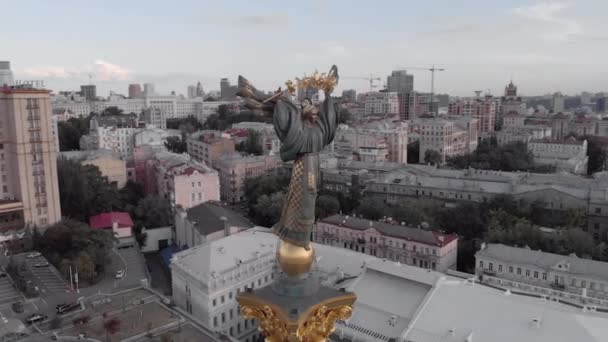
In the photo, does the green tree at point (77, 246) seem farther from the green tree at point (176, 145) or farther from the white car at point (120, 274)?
the green tree at point (176, 145)

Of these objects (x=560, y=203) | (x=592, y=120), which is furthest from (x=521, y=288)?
(x=592, y=120)

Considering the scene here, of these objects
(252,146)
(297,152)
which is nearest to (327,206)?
(252,146)

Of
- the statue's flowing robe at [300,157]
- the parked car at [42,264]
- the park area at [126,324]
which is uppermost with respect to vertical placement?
the statue's flowing robe at [300,157]

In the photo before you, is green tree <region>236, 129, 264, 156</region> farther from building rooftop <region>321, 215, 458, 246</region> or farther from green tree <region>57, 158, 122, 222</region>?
building rooftop <region>321, 215, 458, 246</region>

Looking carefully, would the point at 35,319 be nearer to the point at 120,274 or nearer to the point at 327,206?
the point at 120,274

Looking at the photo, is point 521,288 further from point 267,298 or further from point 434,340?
point 267,298

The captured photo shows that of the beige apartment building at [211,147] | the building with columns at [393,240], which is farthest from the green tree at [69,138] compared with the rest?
the building with columns at [393,240]

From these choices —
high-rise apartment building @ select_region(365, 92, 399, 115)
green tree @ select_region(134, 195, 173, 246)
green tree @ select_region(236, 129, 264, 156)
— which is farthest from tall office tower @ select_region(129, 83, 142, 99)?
green tree @ select_region(134, 195, 173, 246)
